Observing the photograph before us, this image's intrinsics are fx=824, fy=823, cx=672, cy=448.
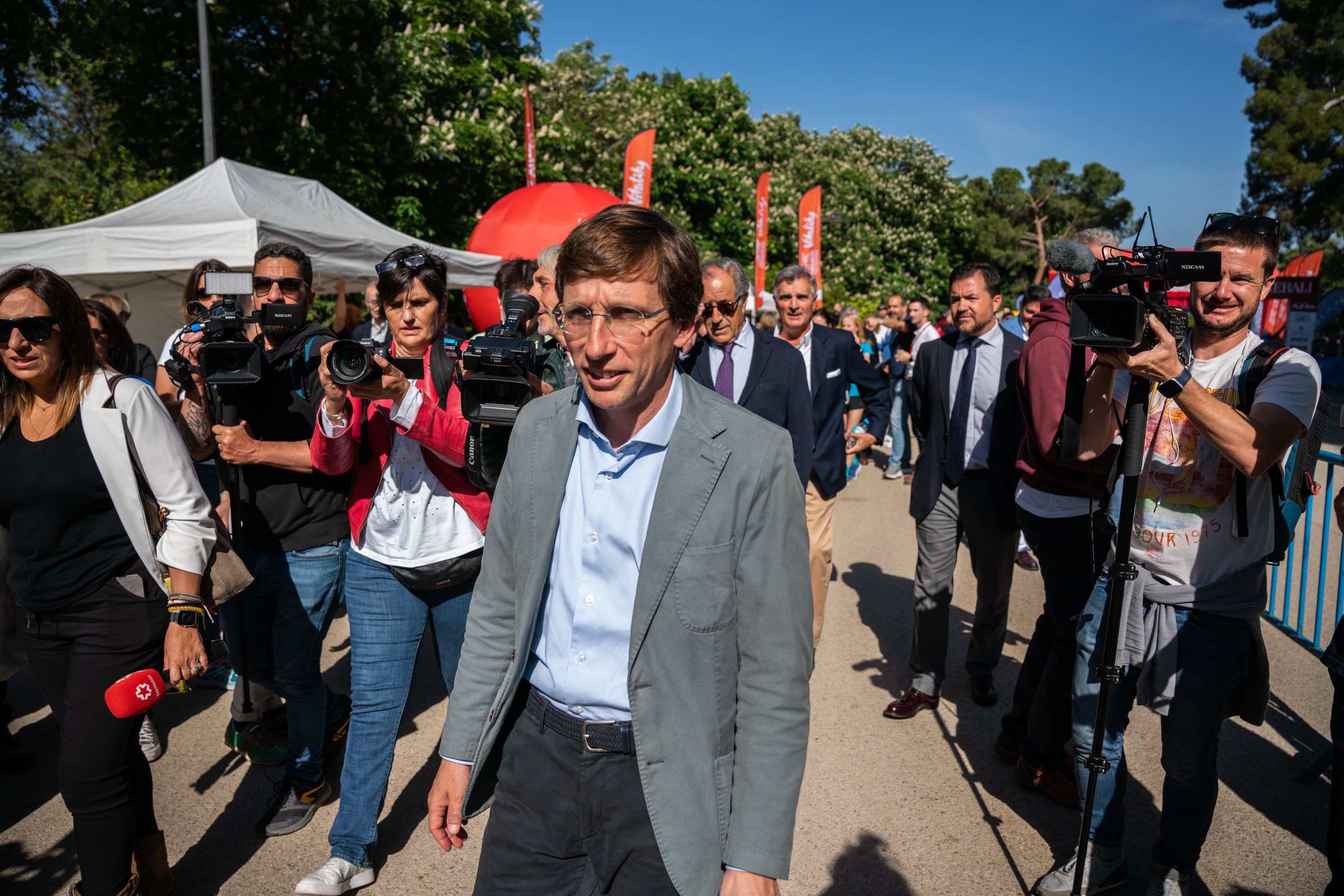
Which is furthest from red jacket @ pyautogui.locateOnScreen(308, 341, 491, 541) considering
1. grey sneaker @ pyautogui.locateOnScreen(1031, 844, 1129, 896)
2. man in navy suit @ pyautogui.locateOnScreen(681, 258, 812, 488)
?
grey sneaker @ pyautogui.locateOnScreen(1031, 844, 1129, 896)

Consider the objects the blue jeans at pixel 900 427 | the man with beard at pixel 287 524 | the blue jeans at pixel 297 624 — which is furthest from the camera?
the blue jeans at pixel 900 427

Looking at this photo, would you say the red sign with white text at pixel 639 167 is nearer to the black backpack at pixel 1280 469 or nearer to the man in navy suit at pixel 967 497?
the man in navy suit at pixel 967 497

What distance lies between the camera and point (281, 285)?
347 centimetres

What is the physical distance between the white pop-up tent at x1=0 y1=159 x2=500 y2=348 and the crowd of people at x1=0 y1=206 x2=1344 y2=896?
2290mm

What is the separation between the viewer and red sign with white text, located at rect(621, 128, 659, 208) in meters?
12.8

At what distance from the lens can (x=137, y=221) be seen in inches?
265

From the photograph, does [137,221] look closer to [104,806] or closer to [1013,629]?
[104,806]

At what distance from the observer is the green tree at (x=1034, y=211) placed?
4303 centimetres

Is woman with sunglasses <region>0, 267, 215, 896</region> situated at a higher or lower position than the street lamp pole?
lower

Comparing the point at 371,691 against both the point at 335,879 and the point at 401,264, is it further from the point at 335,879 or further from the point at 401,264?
the point at 401,264

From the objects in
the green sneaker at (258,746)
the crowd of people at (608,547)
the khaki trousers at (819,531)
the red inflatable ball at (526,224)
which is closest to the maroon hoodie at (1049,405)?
the crowd of people at (608,547)

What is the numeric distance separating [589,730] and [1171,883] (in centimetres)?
226

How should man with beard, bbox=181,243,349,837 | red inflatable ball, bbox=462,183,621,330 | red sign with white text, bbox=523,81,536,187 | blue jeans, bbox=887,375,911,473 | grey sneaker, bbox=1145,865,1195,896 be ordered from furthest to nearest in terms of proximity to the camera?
red sign with white text, bbox=523,81,536,187 < blue jeans, bbox=887,375,911,473 < red inflatable ball, bbox=462,183,621,330 < man with beard, bbox=181,243,349,837 < grey sneaker, bbox=1145,865,1195,896

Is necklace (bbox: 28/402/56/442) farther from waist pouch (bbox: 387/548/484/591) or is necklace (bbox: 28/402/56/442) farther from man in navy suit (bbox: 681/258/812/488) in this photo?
man in navy suit (bbox: 681/258/812/488)
